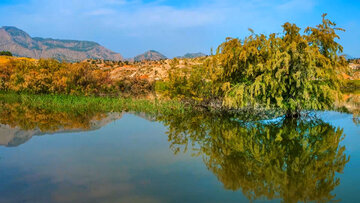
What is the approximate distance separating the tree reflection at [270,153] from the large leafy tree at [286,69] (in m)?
1.30

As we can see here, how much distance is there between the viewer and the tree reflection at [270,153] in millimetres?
7594

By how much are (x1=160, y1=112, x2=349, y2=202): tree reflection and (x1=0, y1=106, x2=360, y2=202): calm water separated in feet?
0.09

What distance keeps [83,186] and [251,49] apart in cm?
1226

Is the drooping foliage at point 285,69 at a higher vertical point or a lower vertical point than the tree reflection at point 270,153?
higher

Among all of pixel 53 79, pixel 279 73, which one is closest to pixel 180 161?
pixel 279 73

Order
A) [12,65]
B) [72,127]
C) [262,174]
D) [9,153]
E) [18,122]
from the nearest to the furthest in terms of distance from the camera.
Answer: [262,174], [9,153], [72,127], [18,122], [12,65]

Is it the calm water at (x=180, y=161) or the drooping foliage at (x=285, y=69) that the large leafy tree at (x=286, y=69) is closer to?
the drooping foliage at (x=285, y=69)

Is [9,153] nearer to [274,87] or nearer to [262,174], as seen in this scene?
[262,174]

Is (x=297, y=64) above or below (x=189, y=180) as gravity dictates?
above

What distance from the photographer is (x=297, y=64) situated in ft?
53.8

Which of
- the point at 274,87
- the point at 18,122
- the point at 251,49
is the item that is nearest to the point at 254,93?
the point at 274,87

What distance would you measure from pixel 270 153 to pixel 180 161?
9.98 ft

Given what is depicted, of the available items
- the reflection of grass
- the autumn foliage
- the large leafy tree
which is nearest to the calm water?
the large leafy tree

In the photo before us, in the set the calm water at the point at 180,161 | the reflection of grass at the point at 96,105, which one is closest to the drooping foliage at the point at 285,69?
the calm water at the point at 180,161
